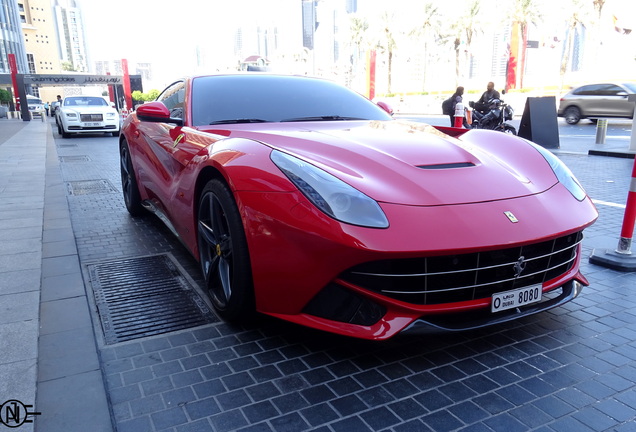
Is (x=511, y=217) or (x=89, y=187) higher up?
(x=511, y=217)

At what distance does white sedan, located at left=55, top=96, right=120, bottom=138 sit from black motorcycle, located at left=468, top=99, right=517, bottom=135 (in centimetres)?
1242

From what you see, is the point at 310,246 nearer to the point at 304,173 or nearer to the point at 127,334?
the point at 304,173

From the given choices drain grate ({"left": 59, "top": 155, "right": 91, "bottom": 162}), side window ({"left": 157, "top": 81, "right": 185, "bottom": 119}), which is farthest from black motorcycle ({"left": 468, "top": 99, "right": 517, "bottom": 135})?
side window ({"left": 157, "top": 81, "right": 185, "bottom": 119})

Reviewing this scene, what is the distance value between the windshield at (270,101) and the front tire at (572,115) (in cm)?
1854

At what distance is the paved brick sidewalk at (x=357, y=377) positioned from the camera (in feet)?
6.73

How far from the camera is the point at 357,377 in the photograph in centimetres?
235

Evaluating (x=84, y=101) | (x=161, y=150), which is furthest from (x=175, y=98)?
(x=84, y=101)

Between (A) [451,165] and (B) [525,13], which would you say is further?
(B) [525,13]

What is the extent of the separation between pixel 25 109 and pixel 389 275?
3699 centimetres

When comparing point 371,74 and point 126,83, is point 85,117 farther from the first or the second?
point 371,74

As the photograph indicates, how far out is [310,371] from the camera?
95.1 inches

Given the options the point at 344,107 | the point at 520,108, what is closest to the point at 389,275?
the point at 344,107

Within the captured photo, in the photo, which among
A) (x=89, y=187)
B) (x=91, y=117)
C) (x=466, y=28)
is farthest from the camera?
(x=466, y=28)
